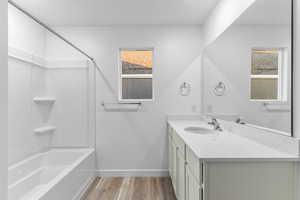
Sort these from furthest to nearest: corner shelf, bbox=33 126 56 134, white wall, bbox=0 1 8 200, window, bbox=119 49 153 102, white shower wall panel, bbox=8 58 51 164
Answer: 1. window, bbox=119 49 153 102
2. corner shelf, bbox=33 126 56 134
3. white shower wall panel, bbox=8 58 51 164
4. white wall, bbox=0 1 8 200

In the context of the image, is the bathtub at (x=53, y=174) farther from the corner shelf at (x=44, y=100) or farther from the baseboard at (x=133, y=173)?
the corner shelf at (x=44, y=100)

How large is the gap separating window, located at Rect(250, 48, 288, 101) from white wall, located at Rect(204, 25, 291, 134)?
0.05 metres

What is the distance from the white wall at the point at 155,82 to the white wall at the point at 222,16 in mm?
368

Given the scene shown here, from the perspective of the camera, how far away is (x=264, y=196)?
4.39 feet

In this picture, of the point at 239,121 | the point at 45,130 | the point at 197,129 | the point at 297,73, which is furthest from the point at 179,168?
the point at 45,130

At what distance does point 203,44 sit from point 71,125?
2.50 m

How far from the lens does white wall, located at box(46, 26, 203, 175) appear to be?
341 centimetres

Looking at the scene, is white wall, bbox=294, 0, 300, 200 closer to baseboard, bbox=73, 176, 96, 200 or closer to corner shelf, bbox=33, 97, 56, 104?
baseboard, bbox=73, 176, 96, 200

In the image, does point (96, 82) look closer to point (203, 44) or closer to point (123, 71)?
point (123, 71)

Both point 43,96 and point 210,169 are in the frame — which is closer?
point 210,169

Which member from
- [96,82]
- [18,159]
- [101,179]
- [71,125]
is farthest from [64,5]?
[101,179]

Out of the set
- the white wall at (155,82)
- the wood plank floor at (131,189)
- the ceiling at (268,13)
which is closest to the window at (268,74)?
the ceiling at (268,13)

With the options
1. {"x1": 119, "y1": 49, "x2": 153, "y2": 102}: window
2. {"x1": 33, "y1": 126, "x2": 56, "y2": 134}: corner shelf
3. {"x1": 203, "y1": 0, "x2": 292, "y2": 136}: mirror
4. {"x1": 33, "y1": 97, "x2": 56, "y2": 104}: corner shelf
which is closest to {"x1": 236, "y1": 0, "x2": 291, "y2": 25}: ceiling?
{"x1": 203, "y1": 0, "x2": 292, "y2": 136}: mirror

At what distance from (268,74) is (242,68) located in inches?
14.2
